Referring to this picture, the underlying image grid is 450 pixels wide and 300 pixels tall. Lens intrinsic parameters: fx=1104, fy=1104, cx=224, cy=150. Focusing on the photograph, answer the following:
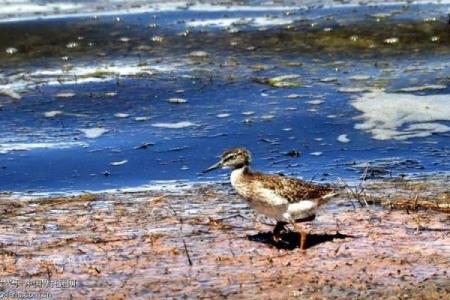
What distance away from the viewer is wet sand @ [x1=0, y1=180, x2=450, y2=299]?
7369 mm

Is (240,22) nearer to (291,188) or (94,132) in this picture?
(94,132)

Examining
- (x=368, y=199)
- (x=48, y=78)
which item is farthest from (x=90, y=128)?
(x=368, y=199)

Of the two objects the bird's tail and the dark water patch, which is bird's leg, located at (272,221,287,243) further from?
the dark water patch

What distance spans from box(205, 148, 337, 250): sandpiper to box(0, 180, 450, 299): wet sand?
23cm

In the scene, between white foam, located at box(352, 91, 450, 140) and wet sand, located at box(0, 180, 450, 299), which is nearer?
wet sand, located at box(0, 180, 450, 299)

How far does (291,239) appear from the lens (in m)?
8.55

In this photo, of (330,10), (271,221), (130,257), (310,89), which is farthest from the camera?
(330,10)

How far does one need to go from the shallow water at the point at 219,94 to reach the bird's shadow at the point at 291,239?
6.76 ft

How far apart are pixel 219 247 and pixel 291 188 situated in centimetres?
70

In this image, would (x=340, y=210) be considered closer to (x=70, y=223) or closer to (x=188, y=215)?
(x=188, y=215)

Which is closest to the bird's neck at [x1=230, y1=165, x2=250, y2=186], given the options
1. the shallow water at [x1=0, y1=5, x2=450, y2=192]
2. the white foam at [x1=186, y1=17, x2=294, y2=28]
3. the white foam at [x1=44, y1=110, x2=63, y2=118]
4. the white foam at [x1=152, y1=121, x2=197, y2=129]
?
the shallow water at [x1=0, y1=5, x2=450, y2=192]

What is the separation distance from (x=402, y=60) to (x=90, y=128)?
4.76 metres

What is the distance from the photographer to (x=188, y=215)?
9375 mm

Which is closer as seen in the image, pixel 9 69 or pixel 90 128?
pixel 90 128
